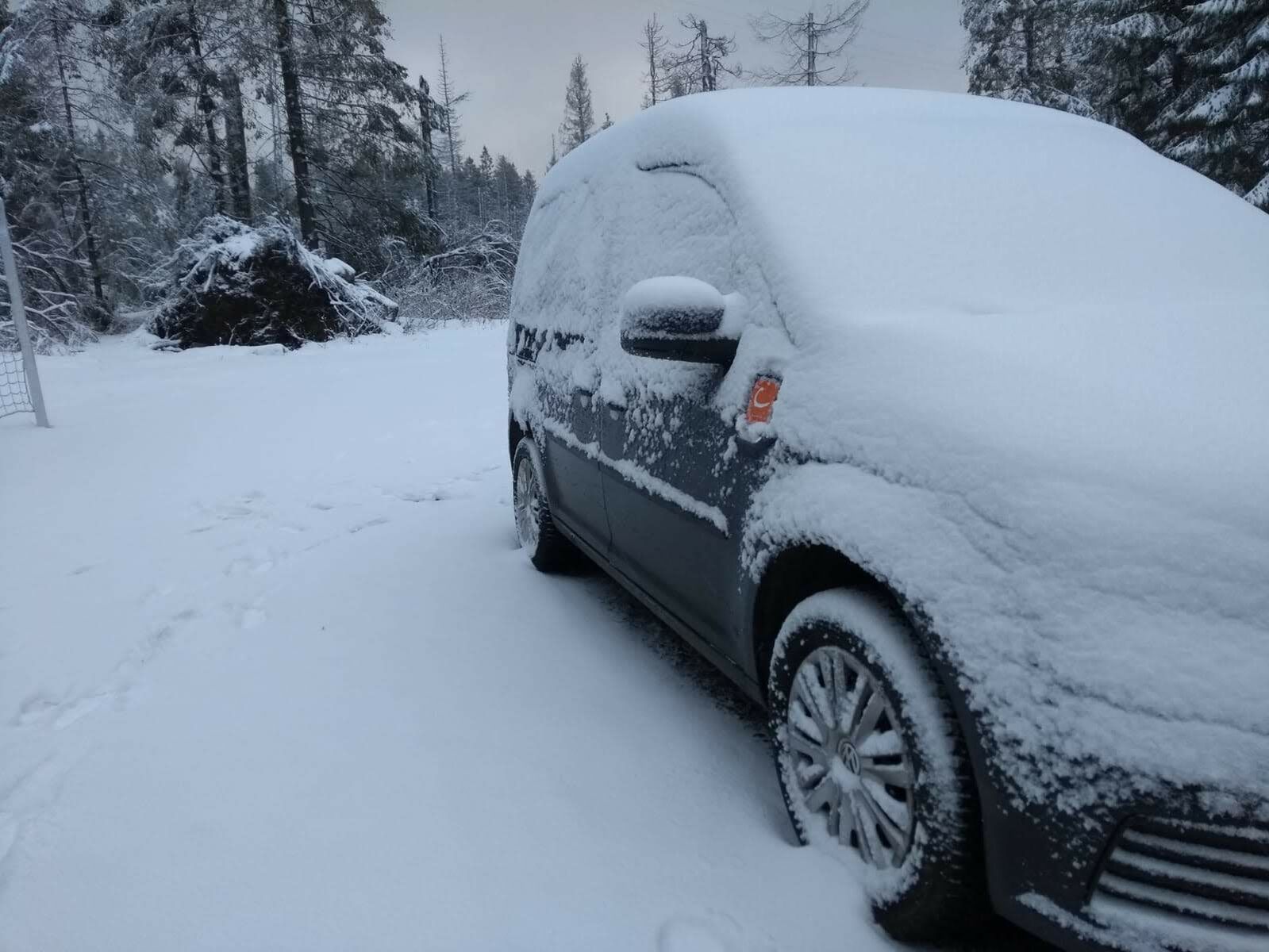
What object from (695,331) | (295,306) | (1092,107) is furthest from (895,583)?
(1092,107)

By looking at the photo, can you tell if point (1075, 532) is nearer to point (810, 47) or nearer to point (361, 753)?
point (361, 753)

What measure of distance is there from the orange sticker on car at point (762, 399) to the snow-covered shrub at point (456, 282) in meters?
15.8

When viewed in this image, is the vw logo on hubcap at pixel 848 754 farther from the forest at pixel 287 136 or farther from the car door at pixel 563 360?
the forest at pixel 287 136

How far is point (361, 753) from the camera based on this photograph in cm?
243

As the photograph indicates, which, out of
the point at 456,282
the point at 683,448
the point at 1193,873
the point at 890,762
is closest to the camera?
the point at 1193,873

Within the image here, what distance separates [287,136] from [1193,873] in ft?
70.0

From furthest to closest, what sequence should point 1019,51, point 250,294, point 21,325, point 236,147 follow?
point 1019,51 < point 236,147 < point 250,294 < point 21,325

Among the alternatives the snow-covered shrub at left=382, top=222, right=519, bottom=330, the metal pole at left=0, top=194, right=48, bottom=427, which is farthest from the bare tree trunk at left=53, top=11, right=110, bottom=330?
the metal pole at left=0, top=194, right=48, bottom=427

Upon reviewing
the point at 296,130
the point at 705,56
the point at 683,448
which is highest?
the point at 705,56

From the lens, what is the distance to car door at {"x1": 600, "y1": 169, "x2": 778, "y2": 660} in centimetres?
203

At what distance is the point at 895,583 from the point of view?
148 centimetres

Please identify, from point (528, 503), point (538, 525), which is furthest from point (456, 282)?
point (538, 525)

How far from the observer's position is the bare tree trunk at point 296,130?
17750 mm

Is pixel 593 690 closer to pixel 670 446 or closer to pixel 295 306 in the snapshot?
pixel 670 446
